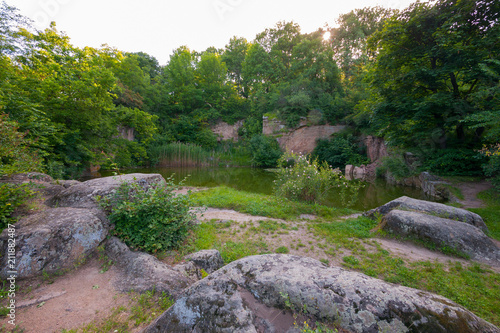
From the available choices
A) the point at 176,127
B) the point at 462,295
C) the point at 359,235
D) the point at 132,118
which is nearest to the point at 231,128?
the point at 176,127

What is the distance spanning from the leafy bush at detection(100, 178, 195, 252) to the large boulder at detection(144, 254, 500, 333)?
1.72m

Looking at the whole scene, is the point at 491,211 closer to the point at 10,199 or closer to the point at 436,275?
the point at 436,275

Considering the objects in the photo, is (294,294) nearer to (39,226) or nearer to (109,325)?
(109,325)

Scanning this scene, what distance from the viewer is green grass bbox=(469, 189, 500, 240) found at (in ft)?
15.8

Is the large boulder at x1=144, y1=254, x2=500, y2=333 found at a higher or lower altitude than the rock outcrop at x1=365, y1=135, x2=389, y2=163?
lower

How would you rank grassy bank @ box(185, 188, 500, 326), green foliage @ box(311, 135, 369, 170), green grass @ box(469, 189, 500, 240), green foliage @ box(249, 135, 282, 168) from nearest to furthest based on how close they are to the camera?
1. grassy bank @ box(185, 188, 500, 326)
2. green grass @ box(469, 189, 500, 240)
3. green foliage @ box(311, 135, 369, 170)
4. green foliage @ box(249, 135, 282, 168)

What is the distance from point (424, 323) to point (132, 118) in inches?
556

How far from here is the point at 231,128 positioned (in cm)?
2794

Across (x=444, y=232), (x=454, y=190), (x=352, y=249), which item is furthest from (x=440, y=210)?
(x=454, y=190)

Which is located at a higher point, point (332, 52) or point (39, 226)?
point (332, 52)

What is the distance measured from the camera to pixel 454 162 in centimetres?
897

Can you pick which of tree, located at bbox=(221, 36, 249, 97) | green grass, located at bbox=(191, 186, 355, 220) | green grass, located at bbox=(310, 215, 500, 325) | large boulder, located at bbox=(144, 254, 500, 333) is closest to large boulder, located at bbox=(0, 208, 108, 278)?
large boulder, located at bbox=(144, 254, 500, 333)

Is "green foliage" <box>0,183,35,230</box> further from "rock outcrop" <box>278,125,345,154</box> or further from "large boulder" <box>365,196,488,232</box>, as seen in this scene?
"rock outcrop" <box>278,125,345,154</box>

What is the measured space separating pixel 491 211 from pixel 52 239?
9997 millimetres
